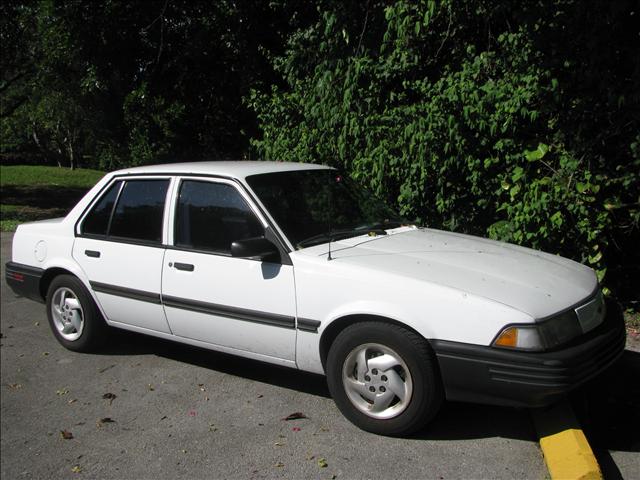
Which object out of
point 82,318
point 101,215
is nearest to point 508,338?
point 101,215

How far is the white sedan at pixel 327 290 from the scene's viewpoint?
3.25 m

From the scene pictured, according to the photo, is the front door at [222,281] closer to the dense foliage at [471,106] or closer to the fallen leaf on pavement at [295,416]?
the fallen leaf on pavement at [295,416]

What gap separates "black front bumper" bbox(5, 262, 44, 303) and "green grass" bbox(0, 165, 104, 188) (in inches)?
786

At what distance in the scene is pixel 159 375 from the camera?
480cm

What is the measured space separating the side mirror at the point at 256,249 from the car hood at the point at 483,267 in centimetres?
38

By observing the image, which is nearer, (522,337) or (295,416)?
(522,337)

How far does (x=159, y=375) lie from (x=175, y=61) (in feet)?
23.5

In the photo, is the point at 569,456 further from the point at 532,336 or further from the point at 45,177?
the point at 45,177

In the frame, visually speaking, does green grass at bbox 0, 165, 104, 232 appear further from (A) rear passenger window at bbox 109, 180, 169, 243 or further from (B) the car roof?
(B) the car roof

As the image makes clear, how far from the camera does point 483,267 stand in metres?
3.67

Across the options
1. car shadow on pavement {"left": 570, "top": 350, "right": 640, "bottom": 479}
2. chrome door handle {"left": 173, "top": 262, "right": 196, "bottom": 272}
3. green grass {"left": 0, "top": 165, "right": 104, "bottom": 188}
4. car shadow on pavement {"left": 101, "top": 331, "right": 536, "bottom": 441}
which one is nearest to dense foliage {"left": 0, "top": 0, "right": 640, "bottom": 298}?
car shadow on pavement {"left": 570, "top": 350, "right": 640, "bottom": 479}

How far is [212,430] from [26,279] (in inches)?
106

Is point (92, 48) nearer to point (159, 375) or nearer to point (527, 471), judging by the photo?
point (159, 375)

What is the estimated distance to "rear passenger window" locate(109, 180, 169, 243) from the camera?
468cm
